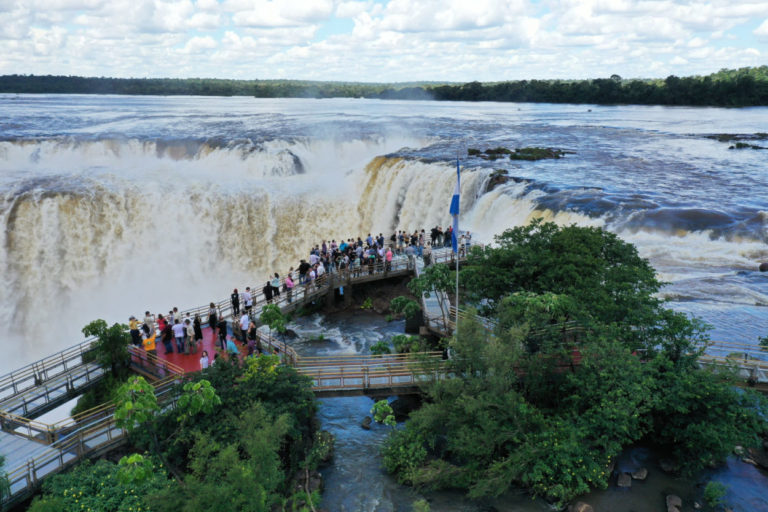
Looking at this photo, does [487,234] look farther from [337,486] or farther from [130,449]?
[130,449]

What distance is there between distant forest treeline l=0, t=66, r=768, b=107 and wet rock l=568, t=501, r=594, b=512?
84123mm

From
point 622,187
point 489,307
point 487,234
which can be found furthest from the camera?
point 622,187

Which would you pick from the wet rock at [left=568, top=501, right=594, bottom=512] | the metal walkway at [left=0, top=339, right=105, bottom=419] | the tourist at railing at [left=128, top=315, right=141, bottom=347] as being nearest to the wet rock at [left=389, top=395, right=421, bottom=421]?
the wet rock at [left=568, top=501, right=594, bottom=512]

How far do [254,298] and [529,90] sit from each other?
101 m

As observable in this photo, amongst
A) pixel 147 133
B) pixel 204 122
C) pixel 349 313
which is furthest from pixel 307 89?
pixel 349 313

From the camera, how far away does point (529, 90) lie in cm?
11025

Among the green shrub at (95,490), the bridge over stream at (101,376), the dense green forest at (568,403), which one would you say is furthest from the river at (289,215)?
the green shrub at (95,490)

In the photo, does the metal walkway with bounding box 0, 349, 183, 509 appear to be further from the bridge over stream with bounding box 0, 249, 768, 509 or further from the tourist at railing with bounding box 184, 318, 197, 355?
the tourist at railing with bounding box 184, 318, 197, 355

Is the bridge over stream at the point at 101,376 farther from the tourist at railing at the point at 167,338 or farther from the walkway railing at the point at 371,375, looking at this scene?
the tourist at railing at the point at 167,338

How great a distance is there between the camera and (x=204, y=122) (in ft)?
227

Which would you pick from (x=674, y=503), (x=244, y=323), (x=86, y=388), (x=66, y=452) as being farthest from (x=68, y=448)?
(x=674, y=503)

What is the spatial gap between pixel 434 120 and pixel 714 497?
64187mm

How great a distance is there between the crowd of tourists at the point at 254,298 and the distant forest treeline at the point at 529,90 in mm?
72149

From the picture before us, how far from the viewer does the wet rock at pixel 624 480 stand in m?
13.1
